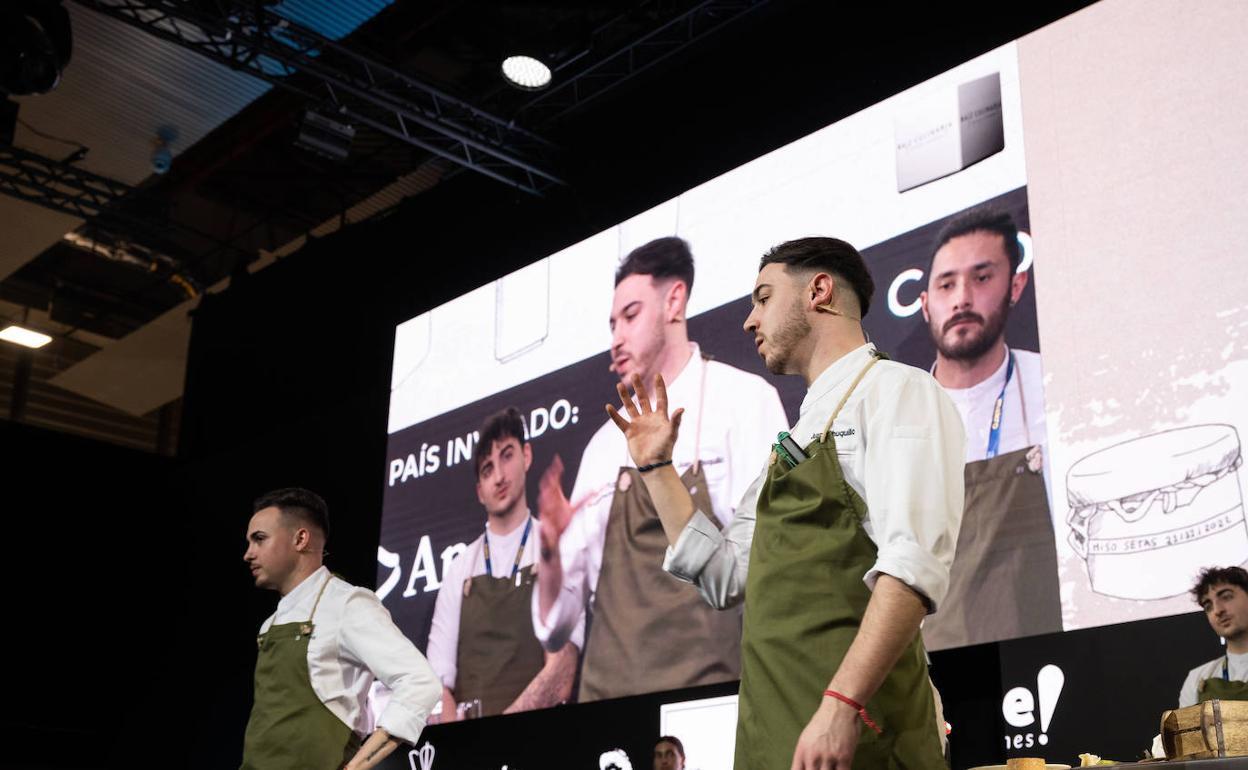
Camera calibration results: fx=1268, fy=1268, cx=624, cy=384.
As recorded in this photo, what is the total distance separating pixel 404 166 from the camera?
7.92 meters

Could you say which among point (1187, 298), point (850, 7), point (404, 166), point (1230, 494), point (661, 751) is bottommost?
point (661, 751)

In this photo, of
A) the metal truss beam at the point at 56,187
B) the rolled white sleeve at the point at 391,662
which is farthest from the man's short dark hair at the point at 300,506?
the metal truss beam at the point at 56,187

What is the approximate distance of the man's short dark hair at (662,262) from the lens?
5.08 m

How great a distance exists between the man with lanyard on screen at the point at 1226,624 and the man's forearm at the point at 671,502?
1.94m

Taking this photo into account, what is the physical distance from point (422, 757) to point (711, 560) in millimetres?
4358

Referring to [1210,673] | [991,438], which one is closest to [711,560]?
[1210,673]

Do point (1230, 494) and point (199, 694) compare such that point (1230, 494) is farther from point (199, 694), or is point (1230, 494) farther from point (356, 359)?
point (199, 694)

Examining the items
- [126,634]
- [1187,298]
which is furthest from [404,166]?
[1187,298]

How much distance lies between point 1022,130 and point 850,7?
133cm

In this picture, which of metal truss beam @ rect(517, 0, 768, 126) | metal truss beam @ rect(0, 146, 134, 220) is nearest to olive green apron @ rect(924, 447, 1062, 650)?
metal truss beam @ rect(517, 0, 768, 126)

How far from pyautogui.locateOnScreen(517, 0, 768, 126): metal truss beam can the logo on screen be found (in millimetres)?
3011

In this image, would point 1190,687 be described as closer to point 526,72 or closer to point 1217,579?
point 1217,579

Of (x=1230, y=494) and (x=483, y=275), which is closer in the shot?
(x=1230, y=494)

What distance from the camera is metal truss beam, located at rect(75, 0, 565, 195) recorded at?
5.61 m
